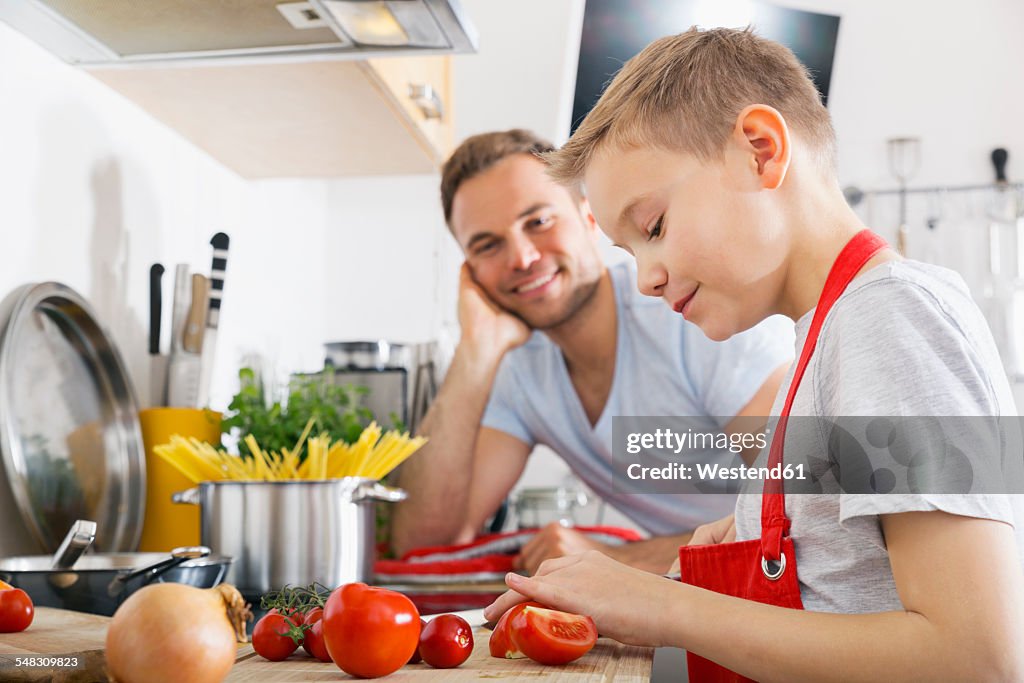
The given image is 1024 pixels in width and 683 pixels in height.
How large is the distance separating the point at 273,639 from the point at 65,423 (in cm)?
71

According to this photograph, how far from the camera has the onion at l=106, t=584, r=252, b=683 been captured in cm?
55

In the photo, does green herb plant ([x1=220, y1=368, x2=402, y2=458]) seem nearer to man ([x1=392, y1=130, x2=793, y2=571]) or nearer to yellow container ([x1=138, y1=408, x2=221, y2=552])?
yellow container ([x1=138, y1=408, x2=221, y2=552])

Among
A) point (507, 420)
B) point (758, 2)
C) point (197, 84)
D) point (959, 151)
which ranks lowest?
point (507, 420)

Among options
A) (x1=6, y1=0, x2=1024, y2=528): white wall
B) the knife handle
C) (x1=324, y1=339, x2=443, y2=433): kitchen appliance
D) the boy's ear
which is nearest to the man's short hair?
(x1=324, y1=339, x2=443, y2=433): kitchen appliance

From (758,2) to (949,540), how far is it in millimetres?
2846

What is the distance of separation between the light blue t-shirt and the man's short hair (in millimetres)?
310

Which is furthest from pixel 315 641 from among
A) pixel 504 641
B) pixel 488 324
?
pixel 488 324

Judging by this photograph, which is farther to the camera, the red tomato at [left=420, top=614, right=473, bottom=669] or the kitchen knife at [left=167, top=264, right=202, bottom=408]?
the kitchen knife at [left=167, top=264, right=202, bottom=408]

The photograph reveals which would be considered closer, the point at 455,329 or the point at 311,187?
the point at 311,187

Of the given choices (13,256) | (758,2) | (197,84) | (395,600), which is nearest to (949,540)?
(395,600)

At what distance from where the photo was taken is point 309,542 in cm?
122

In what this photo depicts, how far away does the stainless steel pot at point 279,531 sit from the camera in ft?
3.97

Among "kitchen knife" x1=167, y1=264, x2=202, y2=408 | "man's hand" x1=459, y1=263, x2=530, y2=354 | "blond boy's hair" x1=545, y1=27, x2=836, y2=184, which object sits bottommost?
"kitchen knife" x1=167, y1=264, x2=202, y2=408

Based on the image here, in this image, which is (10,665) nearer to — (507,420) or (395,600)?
(395,600)
